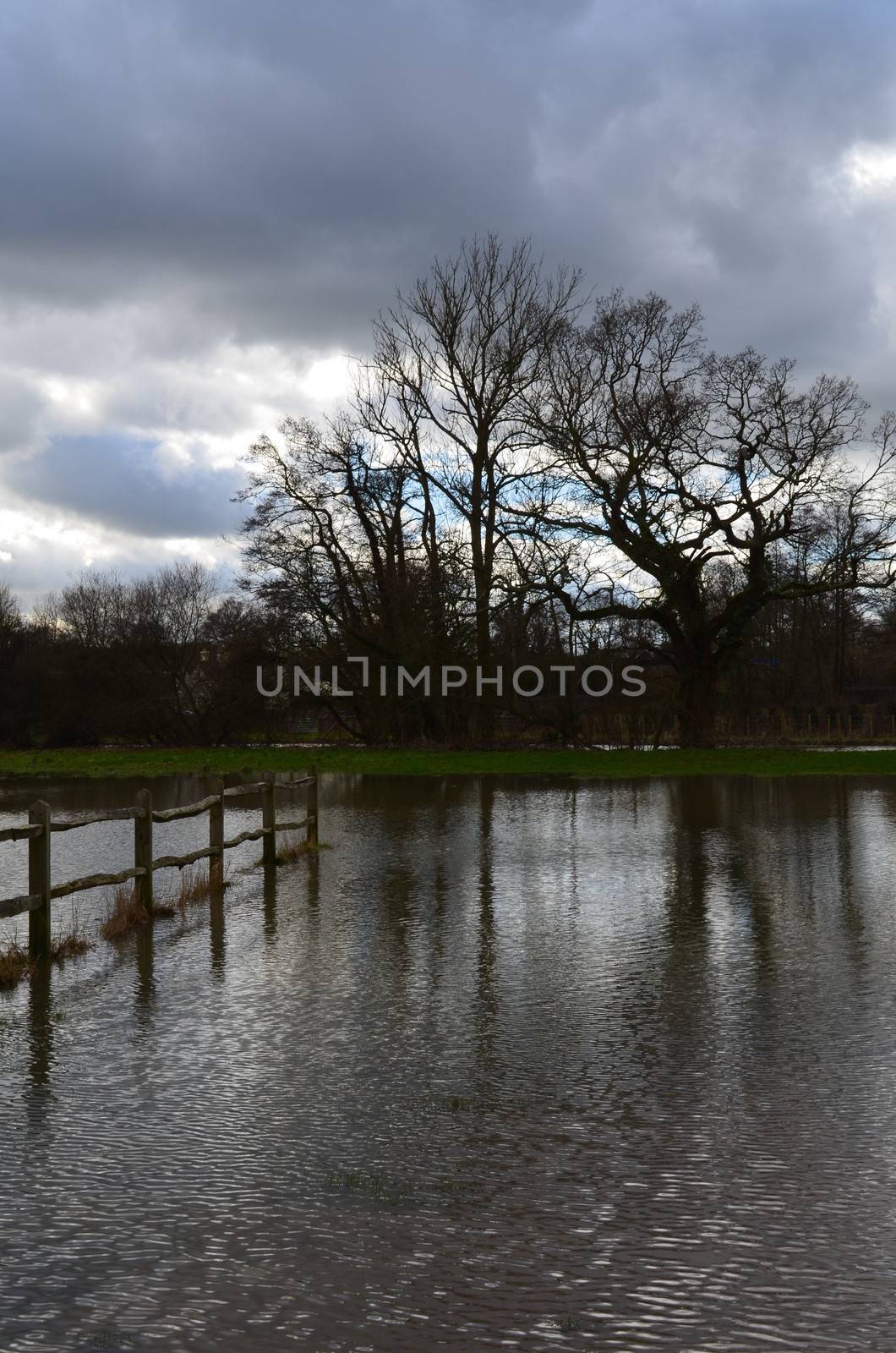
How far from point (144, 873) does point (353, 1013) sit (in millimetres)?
4933

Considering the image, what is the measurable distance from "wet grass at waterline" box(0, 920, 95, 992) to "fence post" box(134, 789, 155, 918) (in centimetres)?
83

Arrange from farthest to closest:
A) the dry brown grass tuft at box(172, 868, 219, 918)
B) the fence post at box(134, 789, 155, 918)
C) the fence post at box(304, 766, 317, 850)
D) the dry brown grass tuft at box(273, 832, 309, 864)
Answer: the fence post at box(304, 766, 317, 850)
the dry brown grass tuft at box(273, 832, 309, 864)
the dry brown grass tuft at box(172, 868, 219, 918)
the fence post at box(134, 789, 155, 918)

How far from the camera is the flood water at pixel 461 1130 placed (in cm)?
438

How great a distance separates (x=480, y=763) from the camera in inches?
1629

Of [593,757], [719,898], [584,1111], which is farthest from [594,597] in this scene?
[584,1111]

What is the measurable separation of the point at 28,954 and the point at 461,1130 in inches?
219

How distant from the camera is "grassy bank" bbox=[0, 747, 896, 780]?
37.4m

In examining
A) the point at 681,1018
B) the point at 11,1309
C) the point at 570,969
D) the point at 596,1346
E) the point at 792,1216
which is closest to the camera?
the point at 596,1346

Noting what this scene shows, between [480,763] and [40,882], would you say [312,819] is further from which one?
[480,763]

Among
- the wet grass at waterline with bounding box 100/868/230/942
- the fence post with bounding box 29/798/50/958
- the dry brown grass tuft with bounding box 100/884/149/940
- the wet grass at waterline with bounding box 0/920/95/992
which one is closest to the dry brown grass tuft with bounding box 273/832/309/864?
the wet grass at waterline with bounding box 100/868/230/942

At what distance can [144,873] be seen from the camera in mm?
13102

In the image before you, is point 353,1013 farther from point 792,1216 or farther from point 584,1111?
point 792,1216

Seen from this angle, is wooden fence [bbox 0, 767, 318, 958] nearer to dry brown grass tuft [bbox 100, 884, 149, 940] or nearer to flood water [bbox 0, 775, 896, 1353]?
dry brown grass tuft [bbox 100, 884, 149, 940]

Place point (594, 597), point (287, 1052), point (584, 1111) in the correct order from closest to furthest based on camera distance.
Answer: point (584, 1111) → point (287, 1052) → point (594, 597)
